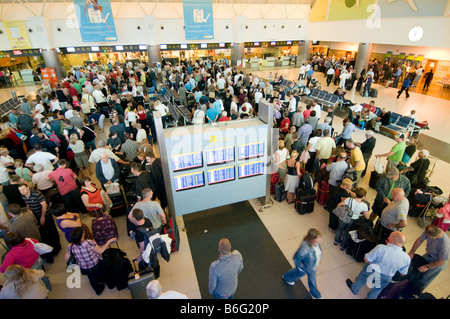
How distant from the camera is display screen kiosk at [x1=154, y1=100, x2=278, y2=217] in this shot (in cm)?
487

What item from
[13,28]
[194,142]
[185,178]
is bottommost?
[185,178]

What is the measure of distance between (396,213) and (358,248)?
908mm

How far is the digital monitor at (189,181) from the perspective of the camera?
5098mm

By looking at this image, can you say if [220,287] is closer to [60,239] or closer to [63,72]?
[60,239]

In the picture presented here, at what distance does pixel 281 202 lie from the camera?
6340mm

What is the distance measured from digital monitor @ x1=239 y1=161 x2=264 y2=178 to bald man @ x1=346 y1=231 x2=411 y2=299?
277 cm

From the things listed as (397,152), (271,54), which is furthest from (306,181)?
(271,54)

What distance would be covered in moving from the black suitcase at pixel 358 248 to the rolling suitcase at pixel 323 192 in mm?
1481

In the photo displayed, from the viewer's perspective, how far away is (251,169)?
5637 millimetres

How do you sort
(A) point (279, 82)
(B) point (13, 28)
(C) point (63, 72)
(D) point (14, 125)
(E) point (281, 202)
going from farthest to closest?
1. (C) point (63, 72)
2. (B) point (13, 28)
3. (A) point (279, 82)
4. (D) point (14, 125)
5. (E) point (281, 202)

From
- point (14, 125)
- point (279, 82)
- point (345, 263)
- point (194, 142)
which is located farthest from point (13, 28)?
point (345, 263)

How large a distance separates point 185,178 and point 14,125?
7.25 m

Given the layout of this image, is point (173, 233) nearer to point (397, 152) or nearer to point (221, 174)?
point (221, 174)

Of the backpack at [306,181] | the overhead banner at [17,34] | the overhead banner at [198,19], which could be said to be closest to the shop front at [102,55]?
the overhead banner at [17,34]
